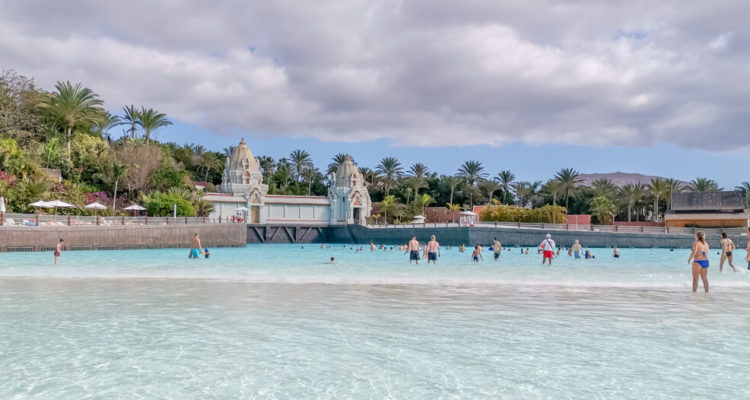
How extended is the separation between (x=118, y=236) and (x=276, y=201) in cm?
2764

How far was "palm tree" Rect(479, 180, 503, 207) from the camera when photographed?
86.2 m

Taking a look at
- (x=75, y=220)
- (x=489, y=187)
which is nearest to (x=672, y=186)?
(x=489, y=187)

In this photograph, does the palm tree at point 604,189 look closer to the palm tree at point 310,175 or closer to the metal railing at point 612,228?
the metal railing at point 612,228

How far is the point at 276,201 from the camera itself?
6625cm

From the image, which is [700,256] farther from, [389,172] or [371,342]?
[389,172]

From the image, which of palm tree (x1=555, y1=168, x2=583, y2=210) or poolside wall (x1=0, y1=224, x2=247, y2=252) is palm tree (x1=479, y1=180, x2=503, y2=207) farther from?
poolside wall (x1=0, y1=224, x2=247, y2=252)

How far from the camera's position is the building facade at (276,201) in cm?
6449

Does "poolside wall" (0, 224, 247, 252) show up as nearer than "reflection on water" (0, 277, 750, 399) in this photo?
No

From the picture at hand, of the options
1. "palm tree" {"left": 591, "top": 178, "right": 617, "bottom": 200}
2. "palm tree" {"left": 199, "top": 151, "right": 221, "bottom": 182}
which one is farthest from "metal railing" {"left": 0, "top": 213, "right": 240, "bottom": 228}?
"palm tree" {"left": 591, "top": 178, "right": 617, "bottom": 200}

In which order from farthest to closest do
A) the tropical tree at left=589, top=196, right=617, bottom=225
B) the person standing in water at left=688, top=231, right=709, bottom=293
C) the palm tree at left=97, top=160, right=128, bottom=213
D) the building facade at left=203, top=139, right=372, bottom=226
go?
the tropical tree at left=589, top=196, right=617, bottom=225, the building facade at left=203, top=139, right=372, bottom=226, the palm tree at left=97, top=160, right=128, bottom=213, the person standing in water at left=688, top=231, right=709, bottom=293

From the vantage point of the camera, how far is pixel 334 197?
228 feet

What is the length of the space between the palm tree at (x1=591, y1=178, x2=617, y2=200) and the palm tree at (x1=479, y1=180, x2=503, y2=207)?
43.3 feet

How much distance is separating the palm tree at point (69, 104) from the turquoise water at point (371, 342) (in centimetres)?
4558

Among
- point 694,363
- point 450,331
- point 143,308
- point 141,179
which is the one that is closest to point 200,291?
point 143,308
